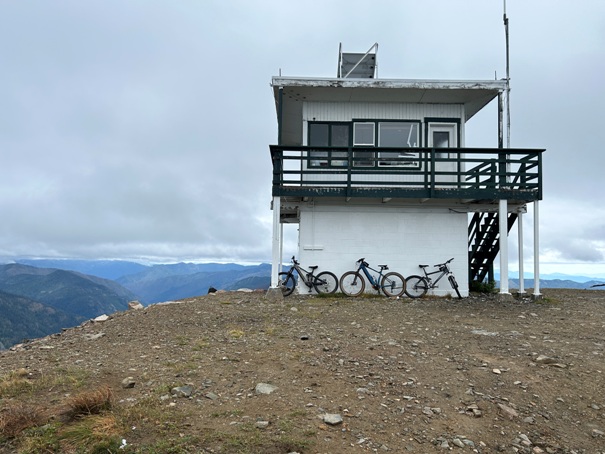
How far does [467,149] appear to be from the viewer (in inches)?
524

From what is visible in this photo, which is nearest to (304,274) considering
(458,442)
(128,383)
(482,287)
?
(482,287)

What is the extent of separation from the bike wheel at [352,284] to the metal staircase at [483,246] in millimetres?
5799

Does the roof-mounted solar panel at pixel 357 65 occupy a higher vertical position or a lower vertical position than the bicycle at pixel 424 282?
higher

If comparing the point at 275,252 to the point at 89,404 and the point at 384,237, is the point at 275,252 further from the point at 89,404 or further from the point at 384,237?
the point at 89,404

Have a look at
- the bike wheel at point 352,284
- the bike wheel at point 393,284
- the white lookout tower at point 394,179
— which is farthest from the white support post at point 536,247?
the bike wheel at point 352,284

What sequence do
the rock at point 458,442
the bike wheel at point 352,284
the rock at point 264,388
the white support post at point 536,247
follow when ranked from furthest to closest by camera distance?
the bike wheel at point 352,284, the white support post at point 536,247, the rock at point 264,388, the rock at point 458,442

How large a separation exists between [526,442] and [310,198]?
10.5m

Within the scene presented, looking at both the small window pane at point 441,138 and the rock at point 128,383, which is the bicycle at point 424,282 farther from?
the rock at point 128,383

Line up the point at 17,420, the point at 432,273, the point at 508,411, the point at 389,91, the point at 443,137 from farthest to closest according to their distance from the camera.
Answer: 1. the point at 443,137
2. the point at 389,91
3. the point at 432,273
4. the point at 508,411
5. the point at 17,420

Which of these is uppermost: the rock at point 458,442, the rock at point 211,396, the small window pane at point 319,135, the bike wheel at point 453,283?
the small window pane at point 319,135

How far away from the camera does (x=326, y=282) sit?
44.5ft

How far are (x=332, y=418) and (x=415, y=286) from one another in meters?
9.80

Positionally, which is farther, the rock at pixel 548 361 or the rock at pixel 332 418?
the rock at pixel 548 361

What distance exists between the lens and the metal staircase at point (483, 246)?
618 inches
